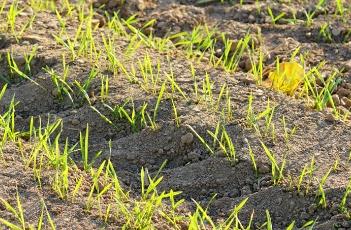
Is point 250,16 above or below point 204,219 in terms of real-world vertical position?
above

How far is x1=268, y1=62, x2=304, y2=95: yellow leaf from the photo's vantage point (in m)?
3.21

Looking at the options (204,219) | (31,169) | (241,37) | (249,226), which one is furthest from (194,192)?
(241,37)

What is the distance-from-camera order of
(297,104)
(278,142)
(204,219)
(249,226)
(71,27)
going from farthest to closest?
1. (71,27)
2. (297,104)
3. (278,142)
4. (204,219)
5. (249,226)

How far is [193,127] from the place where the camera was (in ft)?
9.70

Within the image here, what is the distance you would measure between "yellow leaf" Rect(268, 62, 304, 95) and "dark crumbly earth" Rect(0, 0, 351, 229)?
0.21 ft

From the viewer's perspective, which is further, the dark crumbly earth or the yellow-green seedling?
the yellow-green seedling

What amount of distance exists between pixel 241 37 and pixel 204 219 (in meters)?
1.25

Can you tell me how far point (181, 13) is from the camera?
3.86 m

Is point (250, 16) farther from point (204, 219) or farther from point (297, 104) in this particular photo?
point (204, 219)

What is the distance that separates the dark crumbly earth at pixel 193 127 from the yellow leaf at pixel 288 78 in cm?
6

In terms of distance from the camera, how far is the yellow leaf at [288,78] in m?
3.21

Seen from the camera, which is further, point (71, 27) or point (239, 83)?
point (71, 27)

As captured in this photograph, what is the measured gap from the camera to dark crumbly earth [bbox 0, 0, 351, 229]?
2646 mm

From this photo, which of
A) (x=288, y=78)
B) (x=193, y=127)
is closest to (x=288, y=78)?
(x=288, y=78)
